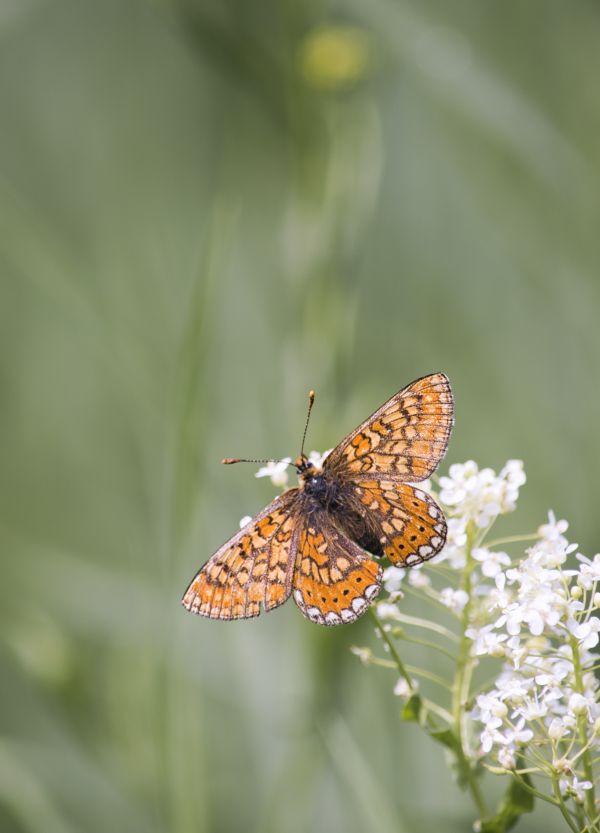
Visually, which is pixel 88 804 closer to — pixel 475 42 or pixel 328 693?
pixel 328 693

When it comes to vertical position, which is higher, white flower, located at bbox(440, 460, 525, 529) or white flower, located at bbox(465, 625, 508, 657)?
white flower, located at bbox(440, 460, 525, 529)

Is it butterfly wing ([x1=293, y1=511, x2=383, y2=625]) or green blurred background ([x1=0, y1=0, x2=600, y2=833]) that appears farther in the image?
green blurred background ([x1=0, y1=0, x2=600, y2=833])

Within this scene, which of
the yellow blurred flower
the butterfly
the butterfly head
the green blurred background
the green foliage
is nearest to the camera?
the green foliage

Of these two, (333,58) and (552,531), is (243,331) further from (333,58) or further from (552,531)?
(552,531)

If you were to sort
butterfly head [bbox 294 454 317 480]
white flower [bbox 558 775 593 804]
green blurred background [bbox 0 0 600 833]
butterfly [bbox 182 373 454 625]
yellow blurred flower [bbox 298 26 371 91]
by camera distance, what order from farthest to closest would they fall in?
1. yellow blurred flower [bbox 298 26 371 91]
2. green blurred background [bbox 0 0 600 833]
3. butterfly head [bbox 294 454 317 480]
4. butterfly [bbox 182 373 454 625]
5. white flower [bbox 558 775 593 804]

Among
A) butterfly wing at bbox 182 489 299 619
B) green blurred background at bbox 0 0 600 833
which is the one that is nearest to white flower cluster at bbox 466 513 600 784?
butterfly wing at bbox 182 489 299 619

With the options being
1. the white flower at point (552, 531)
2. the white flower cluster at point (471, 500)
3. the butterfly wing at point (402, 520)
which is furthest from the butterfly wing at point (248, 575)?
the white flower at point (552, 531)

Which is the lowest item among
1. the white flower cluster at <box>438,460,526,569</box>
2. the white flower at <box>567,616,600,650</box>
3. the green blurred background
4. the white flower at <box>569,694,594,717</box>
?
the white flower at <box>569,694,594,717</box>

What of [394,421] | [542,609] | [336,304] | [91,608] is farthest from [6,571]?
[542,609]

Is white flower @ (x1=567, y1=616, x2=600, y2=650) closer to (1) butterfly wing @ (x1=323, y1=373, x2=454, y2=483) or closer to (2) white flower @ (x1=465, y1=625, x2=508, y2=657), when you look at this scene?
(2) white flower @ (x1=465, y1=625, x2=508, y2=657)
